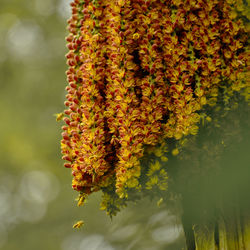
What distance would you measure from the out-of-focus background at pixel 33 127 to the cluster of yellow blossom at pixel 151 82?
43.9 inches

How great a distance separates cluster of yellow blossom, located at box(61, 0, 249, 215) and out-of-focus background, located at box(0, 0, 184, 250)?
112 centimetres

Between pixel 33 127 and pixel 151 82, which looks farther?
pixel 33 127

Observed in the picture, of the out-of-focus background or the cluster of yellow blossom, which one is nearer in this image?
the cluster of yellow blossom

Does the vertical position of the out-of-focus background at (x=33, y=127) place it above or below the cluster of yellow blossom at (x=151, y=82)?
above

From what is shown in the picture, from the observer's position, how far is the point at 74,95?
0.81 meters

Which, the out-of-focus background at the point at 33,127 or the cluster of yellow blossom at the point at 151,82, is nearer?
the cluster of yellow blossom at the point at 151,82

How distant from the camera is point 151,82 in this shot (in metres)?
0.73

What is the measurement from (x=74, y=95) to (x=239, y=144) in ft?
1.19

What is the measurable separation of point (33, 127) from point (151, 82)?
145 cm

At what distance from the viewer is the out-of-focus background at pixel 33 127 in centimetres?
194

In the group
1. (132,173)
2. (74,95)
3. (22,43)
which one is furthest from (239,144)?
(22,43)

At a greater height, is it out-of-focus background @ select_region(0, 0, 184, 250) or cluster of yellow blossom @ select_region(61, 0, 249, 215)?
out-of-focus background @ select_region(0, 0, 184, 250)

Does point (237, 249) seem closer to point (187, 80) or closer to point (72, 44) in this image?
point (187, 80)

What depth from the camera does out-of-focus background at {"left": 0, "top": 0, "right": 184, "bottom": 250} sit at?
1942 millimetres
